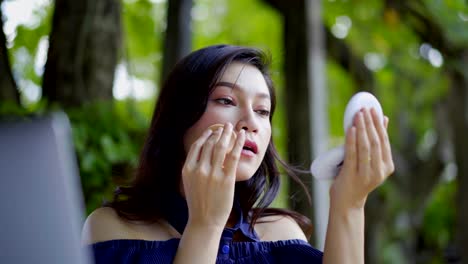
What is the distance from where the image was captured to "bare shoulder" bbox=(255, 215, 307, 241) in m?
1.54

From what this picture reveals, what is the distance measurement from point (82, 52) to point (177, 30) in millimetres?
451

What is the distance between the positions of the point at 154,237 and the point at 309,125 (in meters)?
1.75

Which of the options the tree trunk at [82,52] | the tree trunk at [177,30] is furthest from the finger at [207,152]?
the tree trunk at [177,30]

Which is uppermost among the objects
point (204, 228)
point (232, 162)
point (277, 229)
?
point (232, 162)

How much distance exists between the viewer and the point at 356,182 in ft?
4.20

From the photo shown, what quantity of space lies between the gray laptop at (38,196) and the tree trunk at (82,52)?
2343 mm

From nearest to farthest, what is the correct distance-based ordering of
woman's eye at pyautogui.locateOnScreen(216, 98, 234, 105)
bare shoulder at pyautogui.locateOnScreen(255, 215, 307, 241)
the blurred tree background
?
woman's eye at pyautogui.locateOnScreen(216, 98, 234, 105) → bare shoulder at pyautogui.locateOnScreen(255, 215, 307, 241) → the blurred tree background

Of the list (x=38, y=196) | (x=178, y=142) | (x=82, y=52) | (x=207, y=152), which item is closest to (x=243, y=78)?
(x=178, y=142)

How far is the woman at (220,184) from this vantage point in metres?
1.17

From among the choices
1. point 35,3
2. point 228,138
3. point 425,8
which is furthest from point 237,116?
point 425,8

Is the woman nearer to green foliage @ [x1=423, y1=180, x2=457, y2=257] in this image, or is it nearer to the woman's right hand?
the woman's right hand

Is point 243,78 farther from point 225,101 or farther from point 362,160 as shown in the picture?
point 362,160

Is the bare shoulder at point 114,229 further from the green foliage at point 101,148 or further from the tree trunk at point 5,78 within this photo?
the tree trunk at point 5,78

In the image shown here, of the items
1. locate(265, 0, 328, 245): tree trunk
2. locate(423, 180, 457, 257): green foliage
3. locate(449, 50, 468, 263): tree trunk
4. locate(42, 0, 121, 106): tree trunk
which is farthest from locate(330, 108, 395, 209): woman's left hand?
locate(423, 180, 457, 257): green foliage
